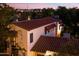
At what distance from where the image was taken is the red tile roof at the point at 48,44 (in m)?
3.23

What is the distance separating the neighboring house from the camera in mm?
3221

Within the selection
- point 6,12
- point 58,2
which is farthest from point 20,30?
point 58,2

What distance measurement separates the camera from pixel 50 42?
3.23 meters

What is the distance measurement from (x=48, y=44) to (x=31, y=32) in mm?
182

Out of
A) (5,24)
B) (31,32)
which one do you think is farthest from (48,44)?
(5,24)

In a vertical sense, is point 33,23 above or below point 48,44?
above

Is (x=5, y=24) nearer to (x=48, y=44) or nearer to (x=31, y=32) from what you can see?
(x=31, y=32)

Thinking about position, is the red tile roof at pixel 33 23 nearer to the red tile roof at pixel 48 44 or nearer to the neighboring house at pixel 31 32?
the neighboring house at pixel 31 32

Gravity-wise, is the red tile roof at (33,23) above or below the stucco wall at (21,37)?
above

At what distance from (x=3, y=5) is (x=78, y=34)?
27.6 inches

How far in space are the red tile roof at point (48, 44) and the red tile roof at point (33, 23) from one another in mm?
120

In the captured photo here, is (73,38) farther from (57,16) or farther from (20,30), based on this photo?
(20,30)

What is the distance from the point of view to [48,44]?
3.24 metres

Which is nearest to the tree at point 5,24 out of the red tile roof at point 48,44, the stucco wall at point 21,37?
the stucco wall at point 21,37
